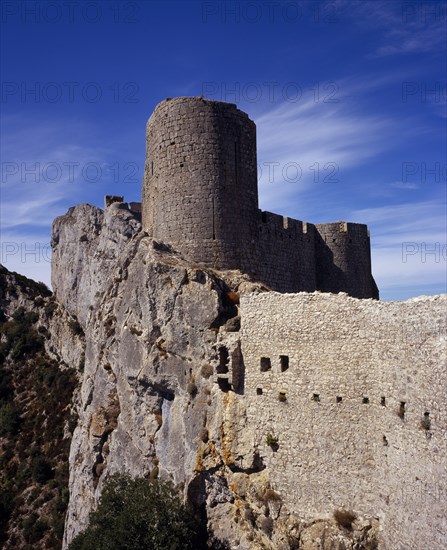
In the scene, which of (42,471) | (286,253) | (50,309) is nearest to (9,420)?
(42,471)

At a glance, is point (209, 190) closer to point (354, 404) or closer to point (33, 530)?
point (354, 404)

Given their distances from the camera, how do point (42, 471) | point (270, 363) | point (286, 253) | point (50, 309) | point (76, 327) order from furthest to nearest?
point (50, 309) < point (76, 327) < point (42, 471) < point (286, 253) < point (270, 363)

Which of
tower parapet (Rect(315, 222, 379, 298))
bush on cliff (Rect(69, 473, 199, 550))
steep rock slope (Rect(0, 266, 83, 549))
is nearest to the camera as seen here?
bush on cliff (Rect(69, 473, 199, 550))

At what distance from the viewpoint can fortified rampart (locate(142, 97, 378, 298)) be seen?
20250mm

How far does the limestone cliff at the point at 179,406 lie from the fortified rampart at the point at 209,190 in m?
1.10

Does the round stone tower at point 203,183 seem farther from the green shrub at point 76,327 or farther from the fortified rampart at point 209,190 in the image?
the green shrub at point 76,327

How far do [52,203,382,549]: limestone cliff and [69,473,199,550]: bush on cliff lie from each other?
0.84 meters

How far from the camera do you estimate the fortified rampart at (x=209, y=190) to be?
20250 mm

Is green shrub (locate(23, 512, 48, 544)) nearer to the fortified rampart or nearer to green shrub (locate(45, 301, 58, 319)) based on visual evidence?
green shrub (locate(45, 301, 58, 319))

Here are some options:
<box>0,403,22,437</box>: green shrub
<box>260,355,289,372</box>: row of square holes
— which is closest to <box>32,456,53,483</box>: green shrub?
<box>0,403,22,437</box>: green shrub

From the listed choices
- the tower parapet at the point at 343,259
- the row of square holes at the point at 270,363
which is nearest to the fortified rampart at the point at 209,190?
the tower parapet at the point at 343,259

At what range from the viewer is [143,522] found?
55.1ft

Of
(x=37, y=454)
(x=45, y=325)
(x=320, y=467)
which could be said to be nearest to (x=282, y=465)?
(x=320, y=467)

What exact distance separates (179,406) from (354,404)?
7.29 m
